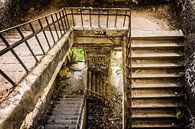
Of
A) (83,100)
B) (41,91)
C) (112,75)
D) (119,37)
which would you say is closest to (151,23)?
(119,37)

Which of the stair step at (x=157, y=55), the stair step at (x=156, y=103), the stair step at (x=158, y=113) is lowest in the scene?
the stair step at (x=158, y=113)

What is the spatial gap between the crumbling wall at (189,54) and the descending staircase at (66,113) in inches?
147

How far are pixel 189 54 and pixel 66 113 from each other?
17.5 ft

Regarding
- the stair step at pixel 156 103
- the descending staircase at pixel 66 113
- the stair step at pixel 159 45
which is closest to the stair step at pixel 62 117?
the descending staircase at pixel 66 113

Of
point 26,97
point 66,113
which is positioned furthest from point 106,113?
point 26,97

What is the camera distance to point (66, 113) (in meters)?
9.66

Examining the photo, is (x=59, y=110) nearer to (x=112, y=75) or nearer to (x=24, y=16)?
(x=24, y=16)

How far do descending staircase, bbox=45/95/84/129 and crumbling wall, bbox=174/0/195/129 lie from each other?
3.74m

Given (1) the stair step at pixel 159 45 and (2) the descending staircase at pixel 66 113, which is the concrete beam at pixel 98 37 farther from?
(2) the descending staircase at pixel 66 113

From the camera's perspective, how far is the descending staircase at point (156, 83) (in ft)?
23.3

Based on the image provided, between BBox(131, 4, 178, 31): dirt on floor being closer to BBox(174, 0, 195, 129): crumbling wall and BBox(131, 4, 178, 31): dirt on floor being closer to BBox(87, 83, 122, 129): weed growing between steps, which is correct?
BBox(174, 0, 195, 129): crumbling wall

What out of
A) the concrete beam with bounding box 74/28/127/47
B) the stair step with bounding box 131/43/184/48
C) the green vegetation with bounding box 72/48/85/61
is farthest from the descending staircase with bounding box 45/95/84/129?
the green vegetation with bounding box 72/48/85/61

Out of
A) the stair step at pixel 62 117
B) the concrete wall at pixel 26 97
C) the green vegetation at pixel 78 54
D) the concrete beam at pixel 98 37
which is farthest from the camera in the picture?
the green vegetation at pixel 78 54

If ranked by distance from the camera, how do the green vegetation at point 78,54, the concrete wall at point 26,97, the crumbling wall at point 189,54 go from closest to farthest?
the concrete wall at point 26,97
the crumbling wall at point 189,54
the green vegetation at point 78,54
